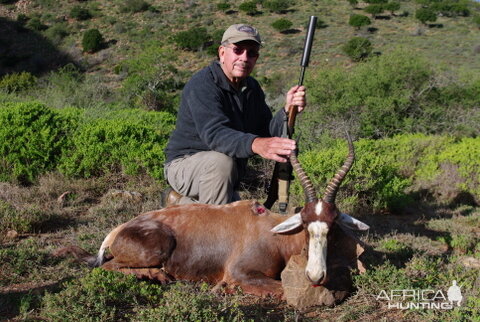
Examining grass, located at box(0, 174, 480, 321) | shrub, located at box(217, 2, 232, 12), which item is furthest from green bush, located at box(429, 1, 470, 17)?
grass, located at box(0, 174, 480, 321)

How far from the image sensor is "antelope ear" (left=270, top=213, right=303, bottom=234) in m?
3.84

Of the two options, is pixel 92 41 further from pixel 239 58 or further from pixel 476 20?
pixel 239 58

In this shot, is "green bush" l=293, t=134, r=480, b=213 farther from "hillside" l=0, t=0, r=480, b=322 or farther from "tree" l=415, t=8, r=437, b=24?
"tree" l=415, t=8, r=437, b=24

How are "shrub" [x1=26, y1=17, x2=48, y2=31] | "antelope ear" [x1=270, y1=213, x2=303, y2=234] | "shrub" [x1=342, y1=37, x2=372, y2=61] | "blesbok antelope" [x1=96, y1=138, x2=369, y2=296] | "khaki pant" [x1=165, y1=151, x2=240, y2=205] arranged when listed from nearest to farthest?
1. "antelope ear" [x1=270, y1=213, x2=303, y2=234]
2. "blesbok antelope" [x1=96, y1=138, x2=369, y2=296]
3. "khaki pant" [x1=165, y1=151, x2=240, y2=205]
4. "shrub" [x1=342, y1=37, x2=372, y2=61]
5. "shrub" [x1=26, y1=17, x2=48, y2=31]

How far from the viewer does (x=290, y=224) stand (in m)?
3.85

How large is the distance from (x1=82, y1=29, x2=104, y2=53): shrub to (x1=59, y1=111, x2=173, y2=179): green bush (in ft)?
98.4

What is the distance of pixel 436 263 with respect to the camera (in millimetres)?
4586

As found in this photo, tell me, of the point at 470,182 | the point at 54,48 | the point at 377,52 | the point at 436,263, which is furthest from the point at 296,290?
the point at 54,48

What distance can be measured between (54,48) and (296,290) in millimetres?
37509

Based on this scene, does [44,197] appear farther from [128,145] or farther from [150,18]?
[150,18]

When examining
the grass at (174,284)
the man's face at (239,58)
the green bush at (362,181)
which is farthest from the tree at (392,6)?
the man's face at (239,58)

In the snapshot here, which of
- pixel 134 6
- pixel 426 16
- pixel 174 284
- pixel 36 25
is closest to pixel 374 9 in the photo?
pixel 426 16

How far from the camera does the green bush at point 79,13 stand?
135 ft

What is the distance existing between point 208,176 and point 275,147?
119 cm
